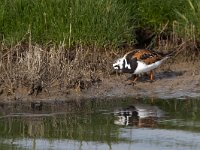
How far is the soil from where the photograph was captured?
37.0ft

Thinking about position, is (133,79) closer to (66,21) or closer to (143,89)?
(143,89)

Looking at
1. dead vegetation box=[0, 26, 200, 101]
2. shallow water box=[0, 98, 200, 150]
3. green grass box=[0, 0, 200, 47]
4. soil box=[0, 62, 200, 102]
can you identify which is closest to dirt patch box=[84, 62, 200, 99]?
soil box=[0, 62, 200, 102]

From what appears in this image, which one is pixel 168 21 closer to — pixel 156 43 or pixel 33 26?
pixel 156 43

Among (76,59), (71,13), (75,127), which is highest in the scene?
(71,13)

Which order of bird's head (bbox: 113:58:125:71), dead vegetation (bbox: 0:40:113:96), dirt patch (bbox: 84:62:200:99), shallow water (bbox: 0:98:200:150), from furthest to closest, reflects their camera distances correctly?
bird's head (bbox: 113:58:125:71) < dirt patch (bbox: 84:62:200:99) < dead vegetation (bbox: 0:40:113:96) < shallow water (bbox: 0:98:200:150)

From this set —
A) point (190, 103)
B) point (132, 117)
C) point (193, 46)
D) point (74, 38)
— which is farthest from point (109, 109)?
point (193, 46)

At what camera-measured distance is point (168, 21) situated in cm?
1388

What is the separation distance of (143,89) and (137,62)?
1.51 ft

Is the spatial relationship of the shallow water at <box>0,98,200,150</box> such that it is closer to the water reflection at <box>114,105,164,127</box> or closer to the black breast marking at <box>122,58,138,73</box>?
the water reflection at <box>114,105,164,127</box>

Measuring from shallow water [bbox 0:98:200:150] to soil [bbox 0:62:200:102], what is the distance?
285 mm

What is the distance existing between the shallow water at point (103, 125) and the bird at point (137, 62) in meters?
0.93

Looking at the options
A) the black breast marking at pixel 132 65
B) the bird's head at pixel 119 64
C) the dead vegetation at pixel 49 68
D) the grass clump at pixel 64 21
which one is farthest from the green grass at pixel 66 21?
the black breast marking at pixel 132 65

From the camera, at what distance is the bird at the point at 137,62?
39.7 ft

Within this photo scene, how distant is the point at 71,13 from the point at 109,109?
2.64 metres
